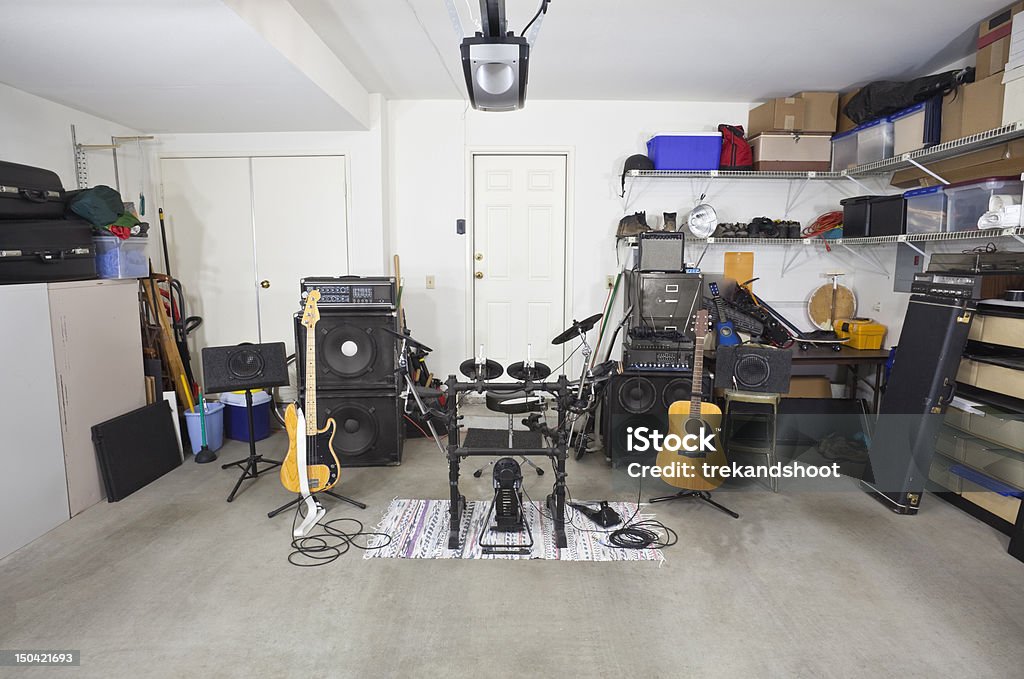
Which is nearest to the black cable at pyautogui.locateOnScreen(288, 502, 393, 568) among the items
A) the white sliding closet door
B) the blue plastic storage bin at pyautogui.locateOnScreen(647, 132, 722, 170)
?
the white sliding closet door

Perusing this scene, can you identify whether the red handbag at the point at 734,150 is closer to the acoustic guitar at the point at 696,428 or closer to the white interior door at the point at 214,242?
the acoustic guitar at the point at 696,428

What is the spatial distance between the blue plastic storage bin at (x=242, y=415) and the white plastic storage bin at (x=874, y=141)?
461 cm

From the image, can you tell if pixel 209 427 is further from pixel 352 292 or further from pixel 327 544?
pixel 327 544

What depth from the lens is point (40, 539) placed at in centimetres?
274

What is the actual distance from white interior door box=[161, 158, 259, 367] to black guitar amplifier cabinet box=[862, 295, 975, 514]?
451 centimetres

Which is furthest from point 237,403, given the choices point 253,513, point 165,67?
point 165,67

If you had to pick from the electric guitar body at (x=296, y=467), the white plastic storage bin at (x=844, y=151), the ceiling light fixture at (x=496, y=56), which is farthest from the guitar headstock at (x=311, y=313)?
the white plastic storage bin at (x=844, y=151)

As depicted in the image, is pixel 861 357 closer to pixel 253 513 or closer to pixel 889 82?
pixel 889 82

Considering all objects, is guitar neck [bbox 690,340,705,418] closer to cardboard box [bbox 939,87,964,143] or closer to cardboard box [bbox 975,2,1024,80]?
cardboard box [bbox 939,87,964,143]

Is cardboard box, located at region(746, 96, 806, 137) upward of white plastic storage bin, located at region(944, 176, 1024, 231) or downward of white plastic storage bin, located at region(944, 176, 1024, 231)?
upward

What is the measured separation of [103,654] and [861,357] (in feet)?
14.1

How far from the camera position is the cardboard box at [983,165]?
9.33ft

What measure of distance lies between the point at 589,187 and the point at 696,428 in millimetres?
2348

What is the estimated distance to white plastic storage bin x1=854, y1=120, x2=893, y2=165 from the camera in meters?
3.65
